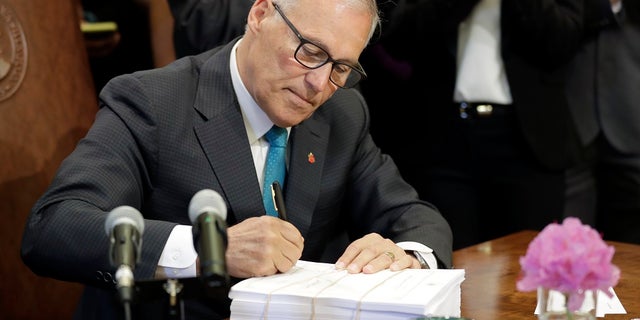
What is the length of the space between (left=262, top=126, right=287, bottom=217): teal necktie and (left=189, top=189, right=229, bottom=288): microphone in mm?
936

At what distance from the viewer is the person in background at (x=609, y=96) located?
3850 millimetres

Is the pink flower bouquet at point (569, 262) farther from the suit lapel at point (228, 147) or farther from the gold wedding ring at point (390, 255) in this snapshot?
the suit lapel at point (228, 147)

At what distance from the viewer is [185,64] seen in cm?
259

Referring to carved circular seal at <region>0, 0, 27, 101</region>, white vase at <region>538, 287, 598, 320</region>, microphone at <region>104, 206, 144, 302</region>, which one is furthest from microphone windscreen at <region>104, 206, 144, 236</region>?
carved circular seal at <region>0, 0, 27, 101</region>

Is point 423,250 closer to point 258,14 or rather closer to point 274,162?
point 274,162

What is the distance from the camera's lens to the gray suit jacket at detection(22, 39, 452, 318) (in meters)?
2.13

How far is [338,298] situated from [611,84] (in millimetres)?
2420

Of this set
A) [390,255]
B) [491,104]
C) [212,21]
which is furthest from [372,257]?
[491,104]

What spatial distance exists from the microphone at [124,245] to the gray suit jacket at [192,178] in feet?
1.90

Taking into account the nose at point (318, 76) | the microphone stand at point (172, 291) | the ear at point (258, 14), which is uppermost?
the ear at point (258, 14)

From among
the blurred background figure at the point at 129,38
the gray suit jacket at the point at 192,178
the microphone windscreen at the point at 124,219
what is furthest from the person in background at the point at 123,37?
the microphone windscreen at the point at 124,219

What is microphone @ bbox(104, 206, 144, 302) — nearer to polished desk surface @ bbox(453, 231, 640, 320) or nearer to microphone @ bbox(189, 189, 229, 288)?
microphone @ bbox(189, 189, 229, 288)

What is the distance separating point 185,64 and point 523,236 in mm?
1096

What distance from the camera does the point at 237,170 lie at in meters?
2.42
